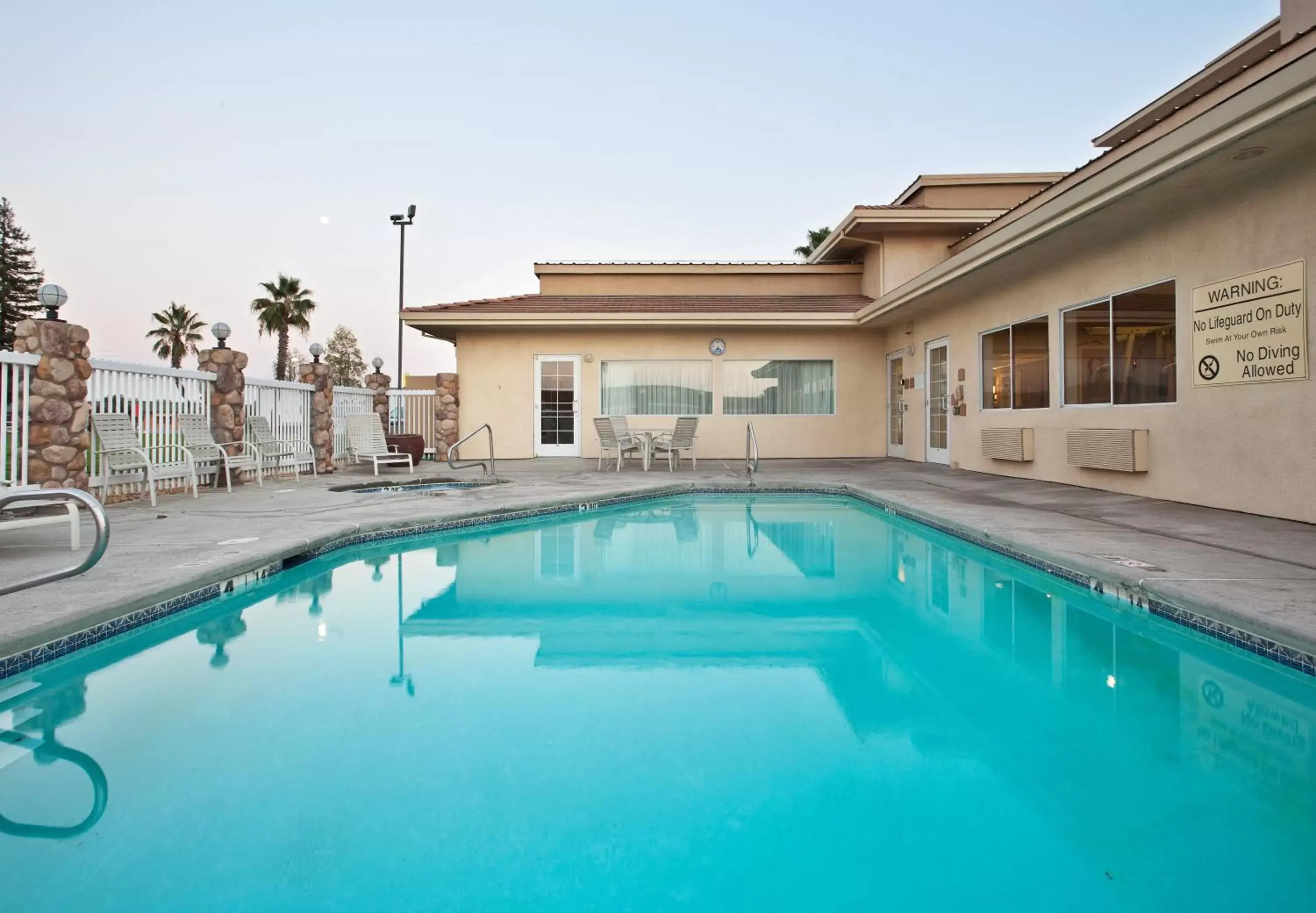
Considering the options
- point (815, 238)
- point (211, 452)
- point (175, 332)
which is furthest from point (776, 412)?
point (175, 332)

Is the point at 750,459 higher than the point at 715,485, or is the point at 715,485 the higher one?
the point at 750,459

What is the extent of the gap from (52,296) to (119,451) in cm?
151

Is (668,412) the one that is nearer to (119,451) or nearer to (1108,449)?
(1108,449)

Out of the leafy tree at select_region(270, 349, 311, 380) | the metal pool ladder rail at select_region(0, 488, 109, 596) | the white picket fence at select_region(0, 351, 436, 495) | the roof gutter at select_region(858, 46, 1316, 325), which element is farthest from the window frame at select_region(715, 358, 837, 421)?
the leafy tree at select_region(270, 349, 311, 380)

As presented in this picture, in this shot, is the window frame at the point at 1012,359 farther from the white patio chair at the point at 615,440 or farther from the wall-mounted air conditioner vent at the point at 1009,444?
the white patio chair at the point at 615,440

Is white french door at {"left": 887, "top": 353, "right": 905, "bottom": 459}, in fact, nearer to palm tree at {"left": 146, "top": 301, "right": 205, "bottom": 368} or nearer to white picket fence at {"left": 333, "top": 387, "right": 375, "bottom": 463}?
white picket fence at {"left": 333, "top": 387, "right": 375, "bottom": 463}

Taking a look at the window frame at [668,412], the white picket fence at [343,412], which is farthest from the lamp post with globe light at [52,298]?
the window frame at [668,412]

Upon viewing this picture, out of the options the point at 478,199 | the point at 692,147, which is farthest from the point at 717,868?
the point at 478,199

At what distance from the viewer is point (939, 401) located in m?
11.7

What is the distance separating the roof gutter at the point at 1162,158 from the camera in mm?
4449

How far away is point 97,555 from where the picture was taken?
315 cm

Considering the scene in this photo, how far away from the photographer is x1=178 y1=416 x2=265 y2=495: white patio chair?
26.5 ft

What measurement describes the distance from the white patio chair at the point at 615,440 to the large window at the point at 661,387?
2.17 m

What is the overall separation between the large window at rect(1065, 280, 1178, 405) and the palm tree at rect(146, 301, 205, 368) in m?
39.7
